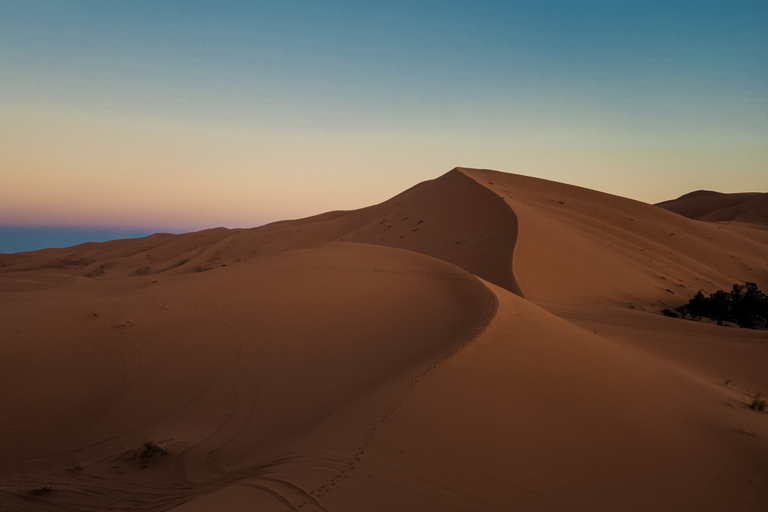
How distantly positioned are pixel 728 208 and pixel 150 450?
64410 mm

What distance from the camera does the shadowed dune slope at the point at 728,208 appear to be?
4834cm

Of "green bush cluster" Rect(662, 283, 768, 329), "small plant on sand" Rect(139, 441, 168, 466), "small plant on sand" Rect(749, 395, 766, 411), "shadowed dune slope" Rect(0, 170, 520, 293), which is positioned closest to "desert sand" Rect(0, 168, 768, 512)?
"small plant on sand" Rect(139, 441, 168, 466)

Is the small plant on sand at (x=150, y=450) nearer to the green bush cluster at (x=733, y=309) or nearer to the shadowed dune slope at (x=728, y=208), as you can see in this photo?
the green bush cluster at (x=733, y=309)

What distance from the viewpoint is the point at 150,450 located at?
16.9 ft

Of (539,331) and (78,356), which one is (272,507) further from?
(78,356)

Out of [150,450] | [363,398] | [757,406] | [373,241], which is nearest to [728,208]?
[373,241]

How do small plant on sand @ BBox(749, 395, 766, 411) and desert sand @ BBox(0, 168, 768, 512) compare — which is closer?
desert sand @ BBox(0, 168, 768, 512)

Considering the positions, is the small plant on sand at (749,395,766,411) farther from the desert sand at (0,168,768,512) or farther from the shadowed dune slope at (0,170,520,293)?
the shadowed dune slope at (0,170,520,293)

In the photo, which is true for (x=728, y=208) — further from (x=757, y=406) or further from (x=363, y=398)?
(x=363, y=398)

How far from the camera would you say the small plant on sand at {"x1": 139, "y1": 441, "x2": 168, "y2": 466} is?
5129mm

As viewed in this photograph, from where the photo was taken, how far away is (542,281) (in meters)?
15.5

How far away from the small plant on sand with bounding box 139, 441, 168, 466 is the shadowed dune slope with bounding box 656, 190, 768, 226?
56.1 m

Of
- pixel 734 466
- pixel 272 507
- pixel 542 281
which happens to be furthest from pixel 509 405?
pixel 542 281

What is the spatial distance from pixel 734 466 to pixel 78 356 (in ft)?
29.6
